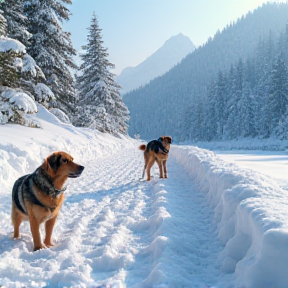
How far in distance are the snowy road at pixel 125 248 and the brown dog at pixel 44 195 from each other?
1.00ft

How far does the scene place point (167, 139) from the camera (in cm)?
934

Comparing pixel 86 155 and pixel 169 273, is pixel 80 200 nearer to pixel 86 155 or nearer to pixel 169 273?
pixel 169 273

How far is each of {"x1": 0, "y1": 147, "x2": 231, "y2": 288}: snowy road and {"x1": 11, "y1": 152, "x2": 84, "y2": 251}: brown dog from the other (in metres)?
0.30

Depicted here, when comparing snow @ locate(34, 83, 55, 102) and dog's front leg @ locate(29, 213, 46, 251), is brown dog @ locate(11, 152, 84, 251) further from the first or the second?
snow @ locate(34, 83, 55, 102)

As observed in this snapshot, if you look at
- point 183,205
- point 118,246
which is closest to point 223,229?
point 118,246

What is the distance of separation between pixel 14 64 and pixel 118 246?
1077 cm

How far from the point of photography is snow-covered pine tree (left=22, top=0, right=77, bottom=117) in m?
17.6

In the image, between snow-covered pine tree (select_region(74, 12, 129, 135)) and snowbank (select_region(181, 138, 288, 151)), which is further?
snowbank (select_region(181, 138, 288, 151))

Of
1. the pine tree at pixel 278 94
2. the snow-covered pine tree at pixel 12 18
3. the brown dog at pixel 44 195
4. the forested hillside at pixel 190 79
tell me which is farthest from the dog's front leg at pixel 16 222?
the forested hillside at pixel 190 79

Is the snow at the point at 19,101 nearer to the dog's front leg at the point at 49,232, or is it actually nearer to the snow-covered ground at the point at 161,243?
the snow-covered ground at the point at 161,243

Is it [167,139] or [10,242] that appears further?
[167,139]

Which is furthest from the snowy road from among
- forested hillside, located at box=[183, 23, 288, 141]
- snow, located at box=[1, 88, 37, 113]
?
forested hillside, located at box=[183, 23, 288, 141]

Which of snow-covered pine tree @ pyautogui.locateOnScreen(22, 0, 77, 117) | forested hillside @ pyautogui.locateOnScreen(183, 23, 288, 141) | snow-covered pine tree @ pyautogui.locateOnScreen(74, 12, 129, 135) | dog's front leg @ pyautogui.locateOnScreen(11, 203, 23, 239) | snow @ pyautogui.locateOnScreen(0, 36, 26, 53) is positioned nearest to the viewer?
dog's front leg @ pyautogui.locateOnScreen(11, 203, 23, 239)

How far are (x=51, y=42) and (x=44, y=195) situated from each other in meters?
17.7
